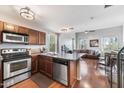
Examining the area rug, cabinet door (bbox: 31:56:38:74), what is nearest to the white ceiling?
cabinet door (bbox: 31:56:38:74)

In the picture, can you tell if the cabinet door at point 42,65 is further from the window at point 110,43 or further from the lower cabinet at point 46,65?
the window at point 110,43

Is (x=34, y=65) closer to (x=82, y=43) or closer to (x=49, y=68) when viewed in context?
(x=49, y=68)

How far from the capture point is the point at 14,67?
8.92ft

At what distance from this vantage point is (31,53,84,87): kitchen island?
251 centimetres

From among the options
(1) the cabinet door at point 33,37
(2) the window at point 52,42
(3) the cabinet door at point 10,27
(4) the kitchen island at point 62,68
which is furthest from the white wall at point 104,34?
(3) the cabinet door at point 10,27

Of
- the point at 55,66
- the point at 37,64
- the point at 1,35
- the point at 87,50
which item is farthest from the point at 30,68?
the point at 87,50

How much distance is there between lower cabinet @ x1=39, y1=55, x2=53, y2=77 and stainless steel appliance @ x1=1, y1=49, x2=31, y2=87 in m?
0.55

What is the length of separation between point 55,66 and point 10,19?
2408 mm

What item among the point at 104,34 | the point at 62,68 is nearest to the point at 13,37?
the point at 62,68

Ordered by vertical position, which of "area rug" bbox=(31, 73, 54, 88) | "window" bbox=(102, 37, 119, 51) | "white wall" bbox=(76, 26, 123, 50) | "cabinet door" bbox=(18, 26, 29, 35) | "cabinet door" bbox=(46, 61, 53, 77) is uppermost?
"white wall" bbox=(76, 26, 123, 50)

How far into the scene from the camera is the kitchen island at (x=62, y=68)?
2512mm

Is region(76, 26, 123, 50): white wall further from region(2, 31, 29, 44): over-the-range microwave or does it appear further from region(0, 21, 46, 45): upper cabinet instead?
region(2, 31, 29, 44): over-the-range microwave

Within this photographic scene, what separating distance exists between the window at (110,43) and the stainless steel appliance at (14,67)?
6.52 meters
